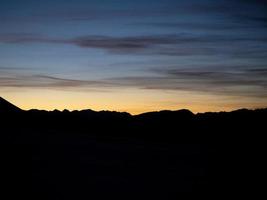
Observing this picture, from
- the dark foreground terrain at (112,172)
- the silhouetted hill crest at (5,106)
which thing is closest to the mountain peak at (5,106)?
the silhouetted hill crest at (5,106)

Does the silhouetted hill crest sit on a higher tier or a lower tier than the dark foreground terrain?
higher

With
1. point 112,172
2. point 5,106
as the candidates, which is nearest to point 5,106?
point 5,106

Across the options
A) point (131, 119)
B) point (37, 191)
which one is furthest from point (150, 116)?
point (37, 191)

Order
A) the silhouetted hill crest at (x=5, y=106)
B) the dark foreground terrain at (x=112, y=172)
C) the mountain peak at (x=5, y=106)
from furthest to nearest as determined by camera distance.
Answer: the mountain peak at (x=5, y=106) → the silhouetted hill crest at (x=5, y=106) → the dark foreground terrain at (x=112, y=172)

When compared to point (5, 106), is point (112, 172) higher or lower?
lower

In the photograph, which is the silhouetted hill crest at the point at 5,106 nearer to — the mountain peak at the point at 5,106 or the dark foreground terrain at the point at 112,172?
the mountain peak at the point at 5,106

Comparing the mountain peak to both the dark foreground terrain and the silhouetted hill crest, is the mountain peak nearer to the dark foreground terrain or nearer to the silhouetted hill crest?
the silhouetted hill crest

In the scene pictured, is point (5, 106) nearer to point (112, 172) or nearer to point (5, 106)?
point (5, 106)

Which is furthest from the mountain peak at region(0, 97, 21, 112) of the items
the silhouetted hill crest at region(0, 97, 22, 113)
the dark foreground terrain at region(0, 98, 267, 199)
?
the dark foreground terrain at region(0, 98, 267, 199)

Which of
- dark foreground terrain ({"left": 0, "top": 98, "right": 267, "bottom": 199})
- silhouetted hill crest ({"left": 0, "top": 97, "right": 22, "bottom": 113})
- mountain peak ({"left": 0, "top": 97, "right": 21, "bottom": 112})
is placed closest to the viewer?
dark foreground terrain ({"left": 0, "top": 98, "right": 267, "bottom": 199})

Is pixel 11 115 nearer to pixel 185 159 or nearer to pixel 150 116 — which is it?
pixel 185 159

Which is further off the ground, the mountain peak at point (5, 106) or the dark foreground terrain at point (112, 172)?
the mountain peak at point (5, 106)

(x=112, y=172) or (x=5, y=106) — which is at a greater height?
(x=5, y=106)

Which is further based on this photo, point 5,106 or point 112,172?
point 5,106
